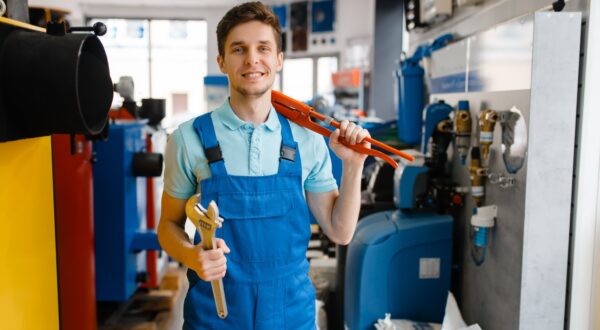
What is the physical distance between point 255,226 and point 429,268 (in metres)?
1.50

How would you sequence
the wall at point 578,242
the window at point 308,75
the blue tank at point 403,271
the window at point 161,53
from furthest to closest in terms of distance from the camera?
1. the window at point 161,53
2. the window at point 308,75
3. the blue tank at point 403,271
4. the wall at point 578,242

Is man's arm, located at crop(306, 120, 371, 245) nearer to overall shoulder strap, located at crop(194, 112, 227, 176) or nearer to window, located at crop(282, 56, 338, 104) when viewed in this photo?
overall shoulder strap, located at crop(194, 112, 227, 176)

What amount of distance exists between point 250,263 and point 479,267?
4.72 feet

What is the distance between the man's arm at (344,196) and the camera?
4.88 ft

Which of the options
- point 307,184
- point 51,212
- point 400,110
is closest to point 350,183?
point 307,184

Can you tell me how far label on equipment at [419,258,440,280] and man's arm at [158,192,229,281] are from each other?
1.52 metres

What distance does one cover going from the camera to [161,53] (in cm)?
1106

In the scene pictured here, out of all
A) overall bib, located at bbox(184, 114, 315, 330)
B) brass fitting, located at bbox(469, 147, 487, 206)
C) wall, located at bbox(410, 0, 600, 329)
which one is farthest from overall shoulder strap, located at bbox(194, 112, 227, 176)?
brass fitting, located at bbox(469, 147, 487, 206)

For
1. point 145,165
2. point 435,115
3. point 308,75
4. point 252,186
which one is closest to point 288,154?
point 252,186

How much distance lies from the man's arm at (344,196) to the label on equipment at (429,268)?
1.21 metres

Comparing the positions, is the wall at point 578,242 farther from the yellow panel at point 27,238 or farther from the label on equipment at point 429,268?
the yellow panel at point 27,238

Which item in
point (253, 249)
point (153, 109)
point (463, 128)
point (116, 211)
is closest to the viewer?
point (253, 249)

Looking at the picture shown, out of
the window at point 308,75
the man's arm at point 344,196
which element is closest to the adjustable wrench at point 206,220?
the man's arm at point 344,196

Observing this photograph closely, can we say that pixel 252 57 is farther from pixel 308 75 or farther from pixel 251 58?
pixel 308 75
